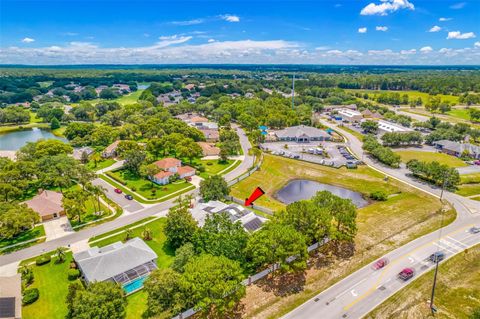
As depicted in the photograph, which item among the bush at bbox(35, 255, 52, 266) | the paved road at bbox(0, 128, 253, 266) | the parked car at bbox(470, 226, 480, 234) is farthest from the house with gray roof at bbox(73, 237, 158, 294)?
the parked car at bbox(470, 226, 480, 234)

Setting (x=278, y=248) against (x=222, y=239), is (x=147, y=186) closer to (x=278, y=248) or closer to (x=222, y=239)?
(x=222, y=239)

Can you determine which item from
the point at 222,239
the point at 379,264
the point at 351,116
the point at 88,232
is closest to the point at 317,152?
the point at 379,264

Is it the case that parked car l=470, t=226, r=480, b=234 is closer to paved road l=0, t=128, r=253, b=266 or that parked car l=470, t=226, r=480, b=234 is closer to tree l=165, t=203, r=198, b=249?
tree l=165, t=203, r=198, b=249

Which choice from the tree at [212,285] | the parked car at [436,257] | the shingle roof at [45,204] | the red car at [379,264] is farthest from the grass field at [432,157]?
the shingle roof at [45,204]

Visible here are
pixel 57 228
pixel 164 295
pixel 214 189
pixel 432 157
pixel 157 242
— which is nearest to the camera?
pixel 164 295

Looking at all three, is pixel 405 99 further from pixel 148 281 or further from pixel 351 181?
pixel 148 281

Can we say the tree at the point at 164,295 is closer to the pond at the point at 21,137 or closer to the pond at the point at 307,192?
the pond at the point at 307,192
